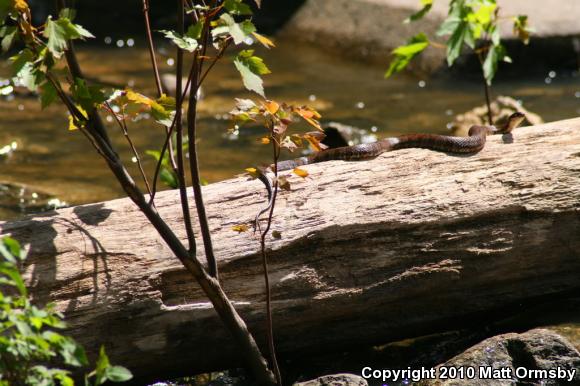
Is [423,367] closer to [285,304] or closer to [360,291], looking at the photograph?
[360,291]

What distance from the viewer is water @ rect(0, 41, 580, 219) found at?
26.2ft

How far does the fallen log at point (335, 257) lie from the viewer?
3.93 m

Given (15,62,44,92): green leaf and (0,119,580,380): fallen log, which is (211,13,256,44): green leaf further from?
(0,119,580,380): fallen log

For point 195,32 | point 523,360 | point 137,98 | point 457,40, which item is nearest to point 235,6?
point 195,32

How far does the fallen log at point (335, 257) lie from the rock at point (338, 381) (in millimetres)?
311

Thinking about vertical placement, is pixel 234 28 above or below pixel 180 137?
above

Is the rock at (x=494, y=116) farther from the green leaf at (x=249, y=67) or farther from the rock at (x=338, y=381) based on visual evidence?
the green leaf at (x=249, y=67)

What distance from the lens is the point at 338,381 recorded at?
12.9 ft

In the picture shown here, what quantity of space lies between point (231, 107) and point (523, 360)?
670 centimetres

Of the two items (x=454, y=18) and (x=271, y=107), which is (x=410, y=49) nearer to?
(x=454, y=18)

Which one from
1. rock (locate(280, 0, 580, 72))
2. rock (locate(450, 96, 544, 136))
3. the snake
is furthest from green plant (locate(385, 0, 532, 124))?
rock (locate(280, 0, 580, 72))

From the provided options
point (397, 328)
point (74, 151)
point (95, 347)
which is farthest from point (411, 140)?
point (74, 151)

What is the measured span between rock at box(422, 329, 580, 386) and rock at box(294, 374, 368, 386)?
0.34m

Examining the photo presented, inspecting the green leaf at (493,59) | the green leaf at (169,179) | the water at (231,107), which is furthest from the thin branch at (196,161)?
the water at (231,107)
